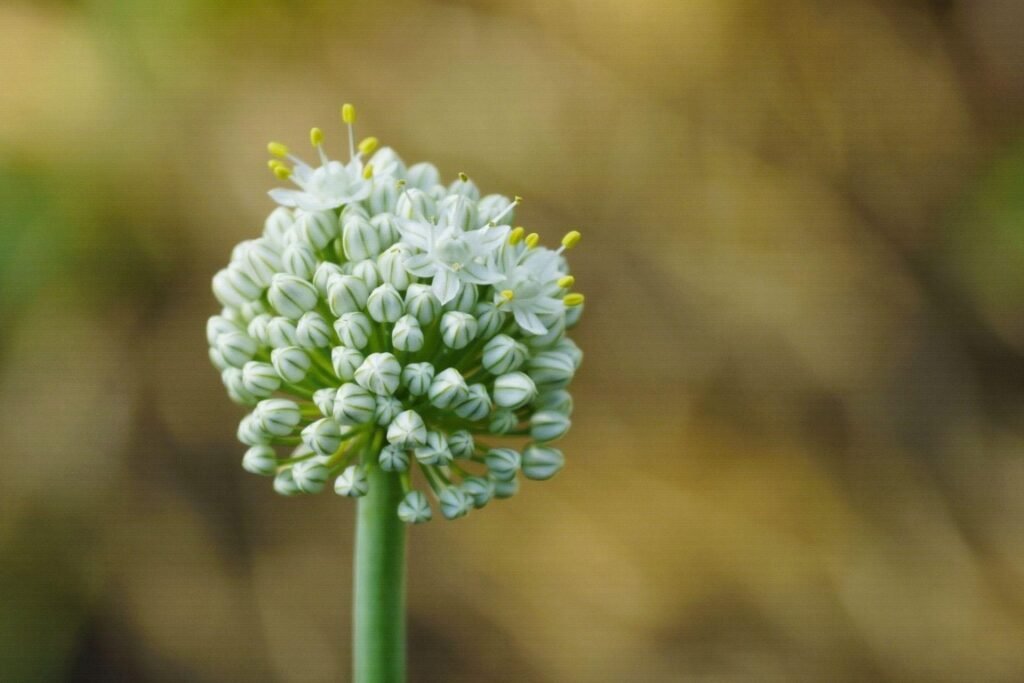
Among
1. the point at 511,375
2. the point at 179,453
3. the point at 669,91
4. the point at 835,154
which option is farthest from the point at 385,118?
the point at 511,375

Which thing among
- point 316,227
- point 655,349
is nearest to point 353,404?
point 316,227

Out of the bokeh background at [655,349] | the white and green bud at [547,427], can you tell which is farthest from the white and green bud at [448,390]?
the bokeh background at [655,349]

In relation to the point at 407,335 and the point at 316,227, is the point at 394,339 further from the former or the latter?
the point at 316,227

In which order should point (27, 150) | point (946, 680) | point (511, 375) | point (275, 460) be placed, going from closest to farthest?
1. point (511, 375)
2. point (275, 460)
3. point (27, 150)
4. point (946, 680)

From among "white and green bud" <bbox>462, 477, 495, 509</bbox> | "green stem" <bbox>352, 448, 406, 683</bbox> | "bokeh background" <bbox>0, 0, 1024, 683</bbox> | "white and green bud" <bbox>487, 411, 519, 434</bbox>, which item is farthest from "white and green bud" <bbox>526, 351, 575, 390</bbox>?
"bokeh background" <bbox>0, 0, 1024, 683</bbox>

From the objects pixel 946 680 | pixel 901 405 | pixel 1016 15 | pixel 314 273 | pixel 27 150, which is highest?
pixel 1016 15

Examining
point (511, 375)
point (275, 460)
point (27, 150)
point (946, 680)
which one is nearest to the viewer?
point (511, 375)

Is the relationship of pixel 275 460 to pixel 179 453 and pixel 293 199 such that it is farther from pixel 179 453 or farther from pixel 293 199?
pixel 179 453

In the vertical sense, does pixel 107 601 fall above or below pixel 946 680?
above
